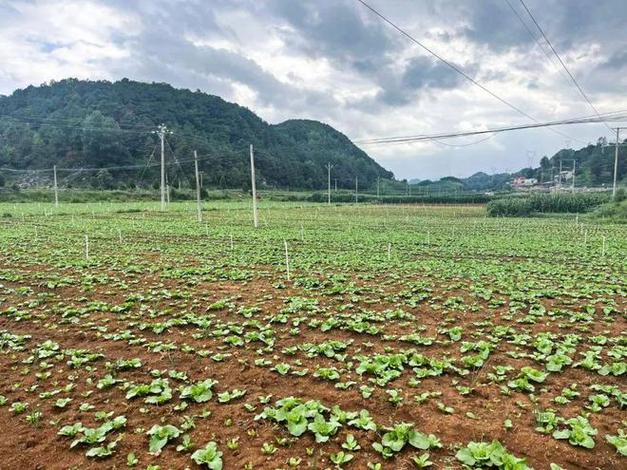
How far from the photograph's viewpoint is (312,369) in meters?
6.60

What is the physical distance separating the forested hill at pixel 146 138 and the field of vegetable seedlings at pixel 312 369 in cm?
7222

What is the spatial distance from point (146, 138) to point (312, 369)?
10770 centimetres

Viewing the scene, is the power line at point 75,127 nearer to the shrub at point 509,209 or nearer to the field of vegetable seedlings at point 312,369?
the shrub at point 509,209

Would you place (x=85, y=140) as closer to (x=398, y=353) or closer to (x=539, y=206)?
(x=539, y=206)

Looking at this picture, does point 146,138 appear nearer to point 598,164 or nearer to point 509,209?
point 509,209

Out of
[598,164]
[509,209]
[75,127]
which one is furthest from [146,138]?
[598,164]

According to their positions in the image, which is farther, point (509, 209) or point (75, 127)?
point (75, 127)

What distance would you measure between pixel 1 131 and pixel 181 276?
376 feet

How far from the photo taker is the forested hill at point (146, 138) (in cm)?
9638

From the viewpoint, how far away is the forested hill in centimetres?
9638

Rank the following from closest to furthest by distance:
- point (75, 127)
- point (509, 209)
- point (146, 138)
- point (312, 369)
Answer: point (312, 369) → point (509, 209) → point (75, 127) → point (146, 138)

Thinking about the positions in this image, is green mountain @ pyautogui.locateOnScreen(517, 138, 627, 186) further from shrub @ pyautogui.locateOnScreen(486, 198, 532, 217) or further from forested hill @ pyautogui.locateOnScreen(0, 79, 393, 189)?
forested hill @ pyautogui.locateOnScreen(0, 79, 393, 189)

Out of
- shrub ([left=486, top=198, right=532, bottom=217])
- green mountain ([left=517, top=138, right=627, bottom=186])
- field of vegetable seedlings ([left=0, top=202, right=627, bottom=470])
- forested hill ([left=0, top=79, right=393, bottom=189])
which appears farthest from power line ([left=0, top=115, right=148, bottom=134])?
green mountain ([left=517, top=138, right=627, bottom=186])

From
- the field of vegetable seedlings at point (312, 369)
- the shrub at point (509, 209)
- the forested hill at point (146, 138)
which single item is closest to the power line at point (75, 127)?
the forested hill at point (146, 138)
